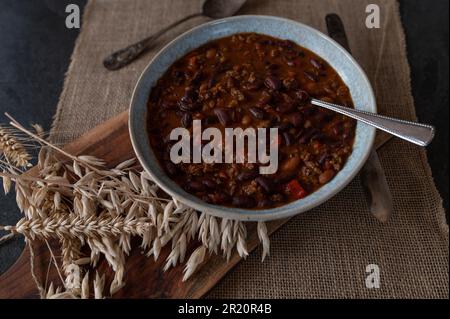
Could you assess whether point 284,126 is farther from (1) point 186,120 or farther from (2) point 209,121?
(1) point 186,120

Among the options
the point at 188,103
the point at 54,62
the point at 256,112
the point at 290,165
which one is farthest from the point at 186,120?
the point at 54,62

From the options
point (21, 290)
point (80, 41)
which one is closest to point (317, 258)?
point (21, 290)

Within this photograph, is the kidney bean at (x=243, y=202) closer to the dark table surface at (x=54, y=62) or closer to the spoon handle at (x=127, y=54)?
the dark table surface at (x=54, y=62)

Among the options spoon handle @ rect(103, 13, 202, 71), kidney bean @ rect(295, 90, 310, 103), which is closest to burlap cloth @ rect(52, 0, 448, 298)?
spoon handle @ rect(103, 13, 202, 71)

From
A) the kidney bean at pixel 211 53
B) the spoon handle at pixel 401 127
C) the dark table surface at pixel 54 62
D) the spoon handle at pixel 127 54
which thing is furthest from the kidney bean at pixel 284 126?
the spoon handle at pixel 127 54

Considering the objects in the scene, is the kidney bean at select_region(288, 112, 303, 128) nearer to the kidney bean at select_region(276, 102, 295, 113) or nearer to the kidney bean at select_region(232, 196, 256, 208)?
the kidney bean at select_region(276, 102, 295, 113)

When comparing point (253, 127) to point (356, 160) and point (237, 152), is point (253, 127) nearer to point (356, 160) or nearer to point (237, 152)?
point (237, 152)
